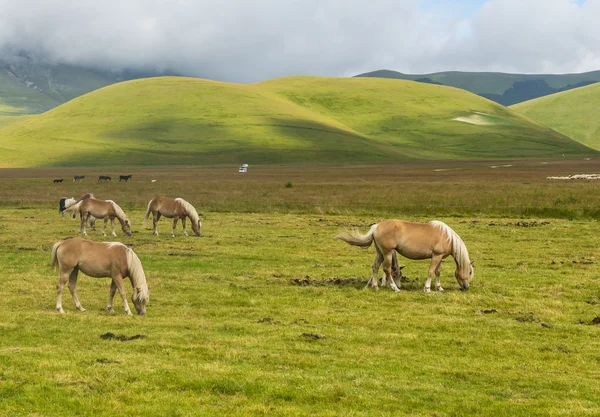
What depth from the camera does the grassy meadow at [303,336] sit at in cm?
1016

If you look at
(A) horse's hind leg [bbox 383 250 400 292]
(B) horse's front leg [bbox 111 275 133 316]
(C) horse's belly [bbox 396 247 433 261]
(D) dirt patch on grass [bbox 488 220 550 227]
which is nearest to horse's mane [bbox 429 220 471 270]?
(C) horse's belly [bbox 396 247 433 261]

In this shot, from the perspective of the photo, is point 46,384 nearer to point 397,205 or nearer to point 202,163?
point 397,205

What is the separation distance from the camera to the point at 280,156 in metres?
183

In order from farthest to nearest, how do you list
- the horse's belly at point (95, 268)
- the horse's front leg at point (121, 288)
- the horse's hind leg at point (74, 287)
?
the horse's hind leg at point (74, 287) → the horse's belly at point (95, 268) → the horse's front leg at point (121, 288)

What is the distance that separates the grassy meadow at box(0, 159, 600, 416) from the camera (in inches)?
400

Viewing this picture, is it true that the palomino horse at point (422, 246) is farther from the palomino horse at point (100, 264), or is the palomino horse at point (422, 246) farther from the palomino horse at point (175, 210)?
the palomino horse at point (175, 210)

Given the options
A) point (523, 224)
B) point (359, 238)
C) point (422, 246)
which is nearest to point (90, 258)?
point (359, 238)

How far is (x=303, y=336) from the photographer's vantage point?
14.1 m

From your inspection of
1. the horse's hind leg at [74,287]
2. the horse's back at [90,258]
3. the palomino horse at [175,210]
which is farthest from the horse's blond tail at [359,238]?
the palomino horse at [175,210]

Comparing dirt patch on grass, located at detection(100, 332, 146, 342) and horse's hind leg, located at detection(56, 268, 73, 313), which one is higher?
horse's hind leg, located at detection(56, 268, 73, 313)

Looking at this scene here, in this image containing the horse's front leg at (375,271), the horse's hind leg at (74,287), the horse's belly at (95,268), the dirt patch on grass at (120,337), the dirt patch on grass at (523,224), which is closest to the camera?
the dirt patch on grass at (120,337)

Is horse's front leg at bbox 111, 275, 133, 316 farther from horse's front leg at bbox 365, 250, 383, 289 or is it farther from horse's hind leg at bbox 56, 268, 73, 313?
horse's front leg at bbox 365, 250, 383, 289

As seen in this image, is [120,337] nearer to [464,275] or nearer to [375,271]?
[375,271]

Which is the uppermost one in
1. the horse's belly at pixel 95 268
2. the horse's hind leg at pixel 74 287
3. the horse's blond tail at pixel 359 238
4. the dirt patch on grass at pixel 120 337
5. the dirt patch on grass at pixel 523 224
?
the horse's blond tail at pixel 359 238
